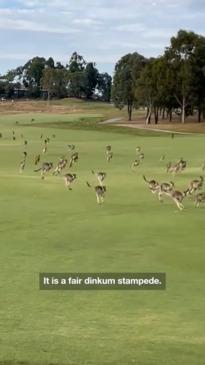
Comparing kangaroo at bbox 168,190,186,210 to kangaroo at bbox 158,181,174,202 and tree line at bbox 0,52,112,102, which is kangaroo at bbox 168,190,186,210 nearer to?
kangaroo at bbox 158,181,174,202

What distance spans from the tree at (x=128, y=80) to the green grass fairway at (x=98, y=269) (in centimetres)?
7243

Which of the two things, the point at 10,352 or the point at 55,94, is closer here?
the point at 10,352

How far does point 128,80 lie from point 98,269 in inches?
3548

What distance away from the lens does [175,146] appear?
52438 mm

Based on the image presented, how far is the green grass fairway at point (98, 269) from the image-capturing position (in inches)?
356

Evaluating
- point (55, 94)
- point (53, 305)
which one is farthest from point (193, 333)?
point (55, 94)

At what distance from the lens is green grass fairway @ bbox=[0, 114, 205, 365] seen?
29.6 ft

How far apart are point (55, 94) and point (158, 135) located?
111m

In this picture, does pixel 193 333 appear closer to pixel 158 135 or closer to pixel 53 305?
pixel 53 305

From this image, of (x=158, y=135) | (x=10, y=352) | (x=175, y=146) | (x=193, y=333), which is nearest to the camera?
(x=10, y=352)

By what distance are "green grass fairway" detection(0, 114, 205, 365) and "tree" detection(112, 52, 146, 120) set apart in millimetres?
72428

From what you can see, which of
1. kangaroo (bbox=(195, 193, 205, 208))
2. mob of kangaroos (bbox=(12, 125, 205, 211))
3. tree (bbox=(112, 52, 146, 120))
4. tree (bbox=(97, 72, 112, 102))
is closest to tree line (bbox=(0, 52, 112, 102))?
tree (bbox=(97, 72, 112, 102))

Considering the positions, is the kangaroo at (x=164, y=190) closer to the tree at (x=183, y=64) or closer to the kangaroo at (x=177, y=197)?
the kangaroo at (x=177, y=197)

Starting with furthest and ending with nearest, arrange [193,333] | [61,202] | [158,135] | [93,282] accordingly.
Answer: [158,135] → [61,202] → [93,282] → [193,333]
